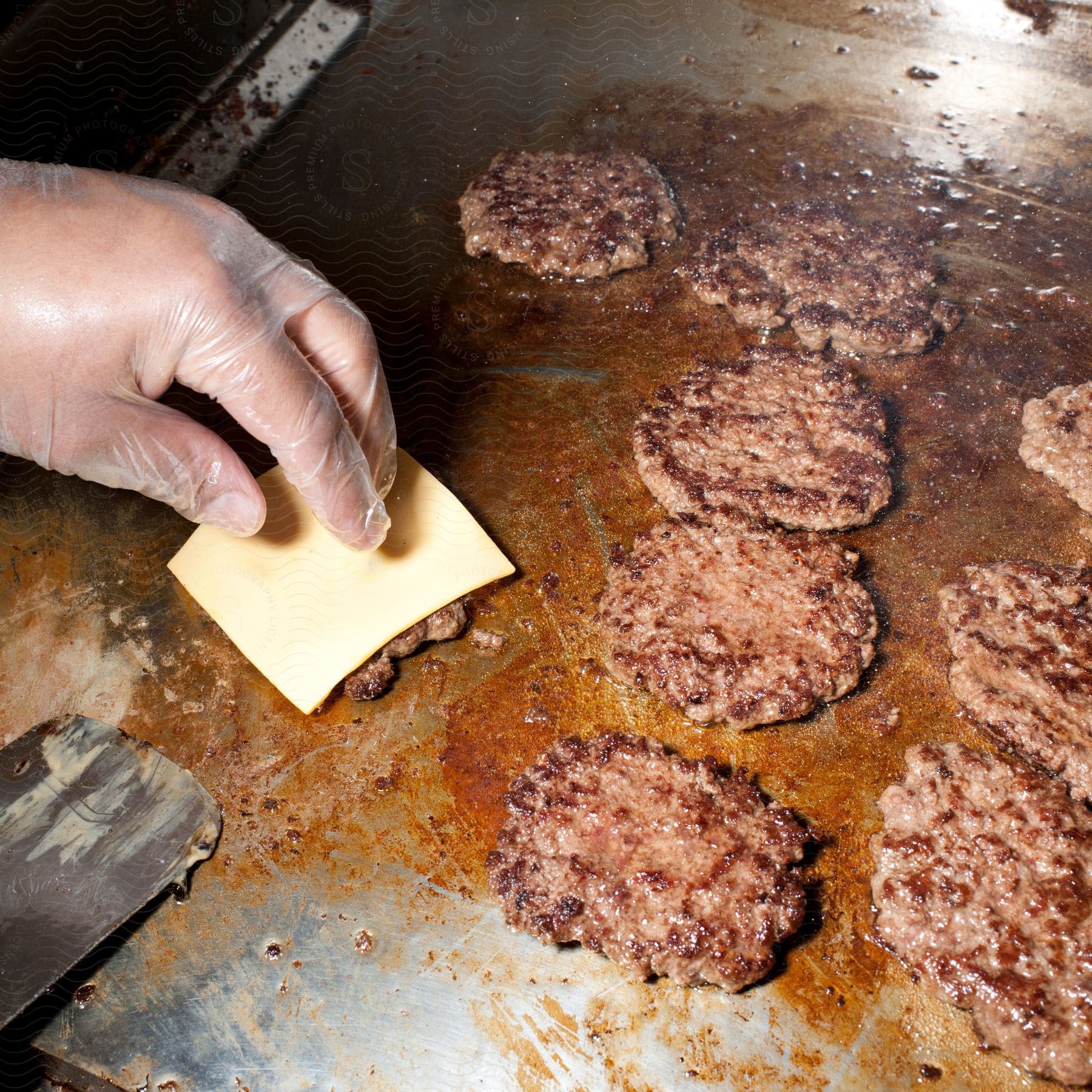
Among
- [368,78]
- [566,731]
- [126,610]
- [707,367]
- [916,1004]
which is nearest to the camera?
[916,1004]

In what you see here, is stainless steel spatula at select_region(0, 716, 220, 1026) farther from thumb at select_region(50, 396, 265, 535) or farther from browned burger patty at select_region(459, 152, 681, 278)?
browned burger patty at select_region(459, 152, 681, 278)

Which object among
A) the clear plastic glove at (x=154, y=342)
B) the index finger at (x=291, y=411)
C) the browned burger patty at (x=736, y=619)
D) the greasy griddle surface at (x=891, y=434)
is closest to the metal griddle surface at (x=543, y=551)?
the greasy griddle surface at (x=891, y=434)

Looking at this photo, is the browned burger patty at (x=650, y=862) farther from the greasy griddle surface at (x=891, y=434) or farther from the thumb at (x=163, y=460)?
the thumb at (x=163, y=460)

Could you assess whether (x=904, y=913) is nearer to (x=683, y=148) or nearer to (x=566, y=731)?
(x=566, y=731)

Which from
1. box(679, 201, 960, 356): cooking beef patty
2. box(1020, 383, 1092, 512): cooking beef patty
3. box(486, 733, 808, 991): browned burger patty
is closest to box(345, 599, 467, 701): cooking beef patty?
box(486, 733, 808, 991): browned burger patty

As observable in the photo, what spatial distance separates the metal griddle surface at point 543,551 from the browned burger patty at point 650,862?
0.15 m

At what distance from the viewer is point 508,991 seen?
2.62 m

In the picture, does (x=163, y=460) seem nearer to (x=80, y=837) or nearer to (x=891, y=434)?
(x=80, y=837)

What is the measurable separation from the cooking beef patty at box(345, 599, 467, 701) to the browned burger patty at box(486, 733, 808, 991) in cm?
58

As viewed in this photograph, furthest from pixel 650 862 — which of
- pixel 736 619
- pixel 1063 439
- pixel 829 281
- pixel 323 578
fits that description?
pixel 829 281

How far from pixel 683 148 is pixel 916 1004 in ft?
12.9

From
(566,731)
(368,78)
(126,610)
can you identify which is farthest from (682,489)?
(368,78)

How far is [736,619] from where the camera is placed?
310 centimetres

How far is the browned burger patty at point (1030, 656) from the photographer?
289 cm
